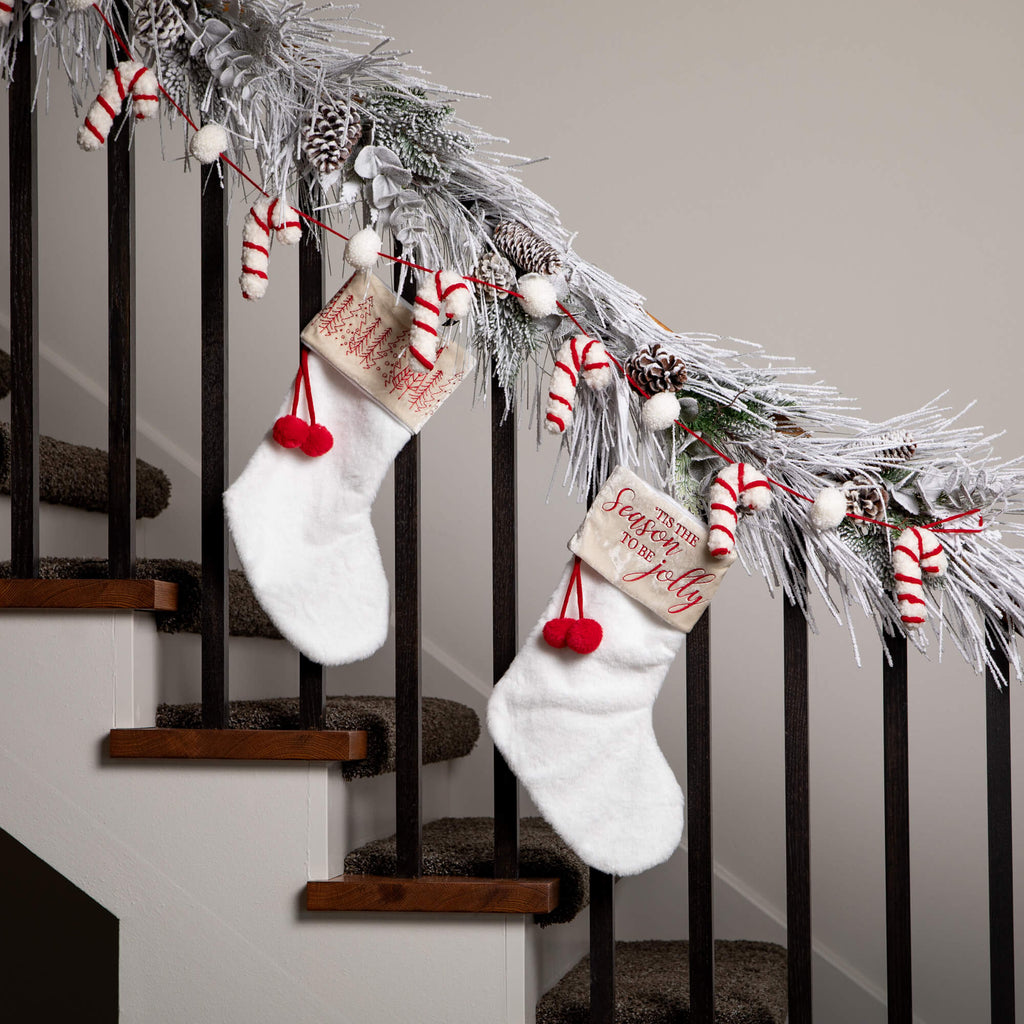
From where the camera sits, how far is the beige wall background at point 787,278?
5.80 feet

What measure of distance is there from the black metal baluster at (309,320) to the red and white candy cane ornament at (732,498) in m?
0.47

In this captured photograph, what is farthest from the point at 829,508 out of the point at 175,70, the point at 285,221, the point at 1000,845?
the point at 175,70

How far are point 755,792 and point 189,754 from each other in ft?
3.49

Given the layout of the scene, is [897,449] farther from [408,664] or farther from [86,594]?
[86,594]

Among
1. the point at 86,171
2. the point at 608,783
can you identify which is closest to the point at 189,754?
the point at 608,783

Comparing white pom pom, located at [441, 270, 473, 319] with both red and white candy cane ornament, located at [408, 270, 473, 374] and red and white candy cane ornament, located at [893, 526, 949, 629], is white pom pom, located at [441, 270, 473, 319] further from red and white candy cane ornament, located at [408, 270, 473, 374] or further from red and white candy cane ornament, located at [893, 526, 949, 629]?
red and white candy cane ornament, located at [893, 526, 949, 629]

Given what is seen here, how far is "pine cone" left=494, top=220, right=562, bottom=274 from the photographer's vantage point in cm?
107

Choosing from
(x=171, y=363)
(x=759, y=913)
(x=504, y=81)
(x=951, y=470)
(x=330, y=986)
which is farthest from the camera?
(x=171, y=363)

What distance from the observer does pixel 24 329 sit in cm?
123

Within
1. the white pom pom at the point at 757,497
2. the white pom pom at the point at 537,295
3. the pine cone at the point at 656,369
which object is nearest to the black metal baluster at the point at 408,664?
the white pom pom at the point at 537,295

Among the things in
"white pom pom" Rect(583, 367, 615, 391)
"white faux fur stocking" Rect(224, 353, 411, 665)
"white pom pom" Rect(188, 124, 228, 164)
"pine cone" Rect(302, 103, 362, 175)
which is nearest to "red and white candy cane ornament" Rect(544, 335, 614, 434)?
"white pom pom" Rect(583, 367, 615, 391)

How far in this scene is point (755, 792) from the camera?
184 cm

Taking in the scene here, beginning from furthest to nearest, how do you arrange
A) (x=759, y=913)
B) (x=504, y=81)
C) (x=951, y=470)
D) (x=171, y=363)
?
(x=171, y=363) < (x=504, y=81) < (x=759, y=913) < (x=951, y=470)

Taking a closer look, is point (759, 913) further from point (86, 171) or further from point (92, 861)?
point (86, 171)
